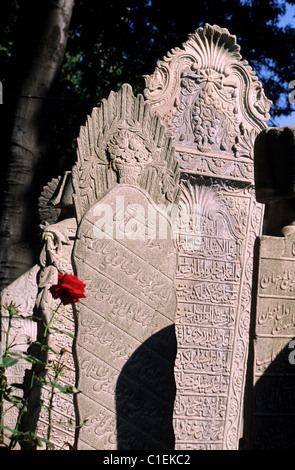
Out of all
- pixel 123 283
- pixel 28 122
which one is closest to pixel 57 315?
pixel 123 283

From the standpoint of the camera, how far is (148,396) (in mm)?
4168

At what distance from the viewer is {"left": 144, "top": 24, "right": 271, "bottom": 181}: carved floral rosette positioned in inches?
216

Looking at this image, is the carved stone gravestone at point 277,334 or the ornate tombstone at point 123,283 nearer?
the carved stone gravestone at point 277,334

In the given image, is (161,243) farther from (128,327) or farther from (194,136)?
(194,136)

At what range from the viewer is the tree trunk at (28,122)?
8.52 m

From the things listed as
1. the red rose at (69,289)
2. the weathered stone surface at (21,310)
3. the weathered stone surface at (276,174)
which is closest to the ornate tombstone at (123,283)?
the weathered stone surface at (276,174)

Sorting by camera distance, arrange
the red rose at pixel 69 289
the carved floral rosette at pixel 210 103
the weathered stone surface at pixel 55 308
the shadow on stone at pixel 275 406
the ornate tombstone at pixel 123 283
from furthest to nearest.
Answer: the carved floral rosette at pixel 210 103 → the weathered stone surface at pixel 55 308 → the ornate tombstone at pixel 123 283 → the shadow on stone at pixel 275 406 → the red rose at pixel 69 289

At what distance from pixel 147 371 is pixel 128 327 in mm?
284

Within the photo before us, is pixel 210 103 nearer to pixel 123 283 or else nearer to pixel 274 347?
pixel 123 283

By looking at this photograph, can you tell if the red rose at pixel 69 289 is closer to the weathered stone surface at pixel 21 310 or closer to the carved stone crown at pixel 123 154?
the carved stone crown at pixel 123 154

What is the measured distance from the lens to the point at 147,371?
4172mm

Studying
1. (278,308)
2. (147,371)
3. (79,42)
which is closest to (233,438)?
(147,371)

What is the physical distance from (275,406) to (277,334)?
0.37m

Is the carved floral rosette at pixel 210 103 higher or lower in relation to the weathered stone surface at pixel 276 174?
higher
